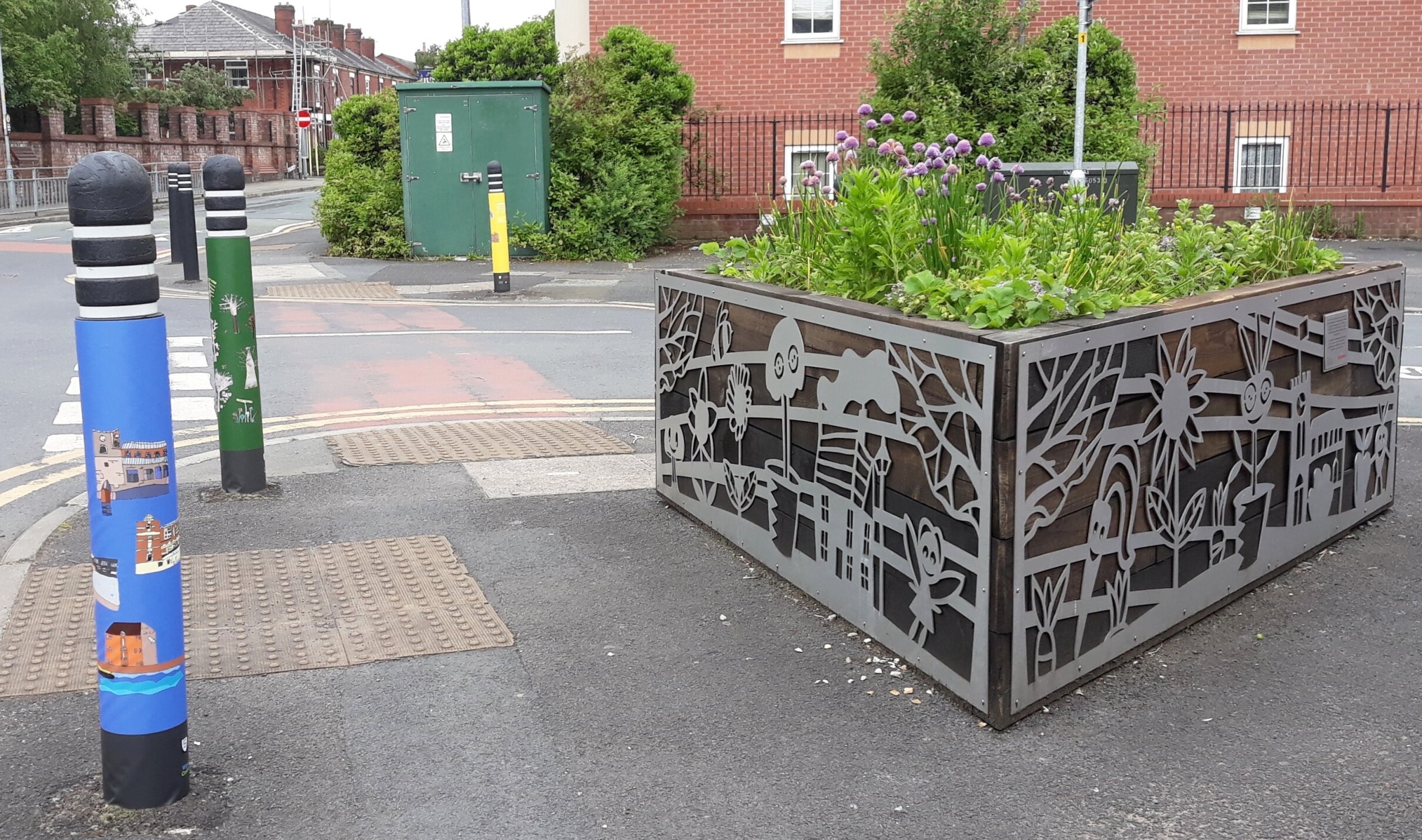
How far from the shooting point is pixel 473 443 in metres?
7.97

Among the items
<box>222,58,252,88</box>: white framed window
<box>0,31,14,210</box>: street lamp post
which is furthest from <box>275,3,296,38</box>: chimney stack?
<box>0,31,14,210</box>: street lamp post

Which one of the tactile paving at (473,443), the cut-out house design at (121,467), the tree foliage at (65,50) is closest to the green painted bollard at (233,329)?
the tactile paving at (473,443)

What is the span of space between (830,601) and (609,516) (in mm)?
1688

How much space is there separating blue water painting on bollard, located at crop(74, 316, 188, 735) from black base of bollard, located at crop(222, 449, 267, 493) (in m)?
3.35

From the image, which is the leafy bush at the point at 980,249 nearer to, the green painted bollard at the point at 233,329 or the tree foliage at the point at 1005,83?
the green painted bollard at the point at 233,329

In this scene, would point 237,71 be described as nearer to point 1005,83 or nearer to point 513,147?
point 513,147

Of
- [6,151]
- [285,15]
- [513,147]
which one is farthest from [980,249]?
[285,15]

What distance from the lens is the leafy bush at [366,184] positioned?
19953 millimetres

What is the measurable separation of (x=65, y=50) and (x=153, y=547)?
5537 centimetres

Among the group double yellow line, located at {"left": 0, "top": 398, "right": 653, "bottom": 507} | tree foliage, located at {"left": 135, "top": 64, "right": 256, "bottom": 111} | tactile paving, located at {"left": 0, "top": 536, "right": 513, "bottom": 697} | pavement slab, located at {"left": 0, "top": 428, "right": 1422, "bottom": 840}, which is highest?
tree foliage, located at {"left": 135, "top": 64, "right": 256, "bottom": 111}

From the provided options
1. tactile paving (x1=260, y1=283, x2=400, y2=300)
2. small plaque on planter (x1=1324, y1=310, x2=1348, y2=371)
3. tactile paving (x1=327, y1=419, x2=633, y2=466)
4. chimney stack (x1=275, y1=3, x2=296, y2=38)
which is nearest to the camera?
small plaque on planter (x1=1324, y1=310, x2=1348, y2=371)

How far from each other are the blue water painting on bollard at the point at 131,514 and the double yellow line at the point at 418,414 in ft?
15.4

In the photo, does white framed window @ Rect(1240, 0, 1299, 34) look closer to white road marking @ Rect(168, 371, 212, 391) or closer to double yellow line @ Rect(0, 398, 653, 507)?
double yellow line @ Rect(0, 398, 653, 507)

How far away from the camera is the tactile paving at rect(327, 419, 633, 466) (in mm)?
7582
